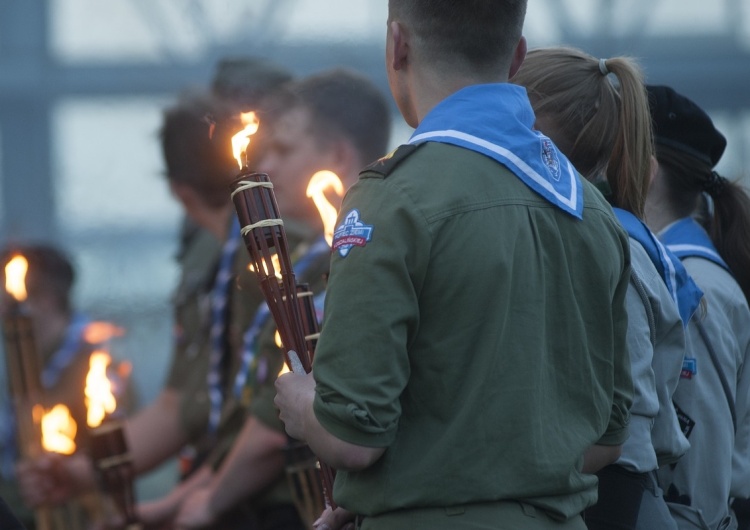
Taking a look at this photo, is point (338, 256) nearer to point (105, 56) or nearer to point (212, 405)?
point (212, 405)

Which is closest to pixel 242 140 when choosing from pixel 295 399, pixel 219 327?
pixel 295 399

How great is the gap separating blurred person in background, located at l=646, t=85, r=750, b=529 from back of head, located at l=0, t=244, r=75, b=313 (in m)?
2.79

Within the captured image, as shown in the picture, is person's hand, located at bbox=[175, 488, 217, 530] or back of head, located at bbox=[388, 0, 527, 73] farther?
person's hand, located at bbox=[175, 488, 217, 530]

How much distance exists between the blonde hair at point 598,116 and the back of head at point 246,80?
5.14 ft

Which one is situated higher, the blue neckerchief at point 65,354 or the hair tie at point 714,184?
the hair tie at point 714,184

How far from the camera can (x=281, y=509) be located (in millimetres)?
3426

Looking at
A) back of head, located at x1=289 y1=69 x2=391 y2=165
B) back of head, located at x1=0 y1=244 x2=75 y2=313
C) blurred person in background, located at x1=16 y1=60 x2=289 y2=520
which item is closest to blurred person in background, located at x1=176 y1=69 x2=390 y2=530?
back of head, located at x1=289 y1=69 x2=391 y2=165

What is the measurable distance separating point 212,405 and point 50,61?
2.00 meters

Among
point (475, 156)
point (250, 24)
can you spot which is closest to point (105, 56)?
point (250, 24)

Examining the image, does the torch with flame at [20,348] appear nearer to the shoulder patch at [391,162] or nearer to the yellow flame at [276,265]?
the yellow flame at [276,265]

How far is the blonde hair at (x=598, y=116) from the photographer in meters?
2.32

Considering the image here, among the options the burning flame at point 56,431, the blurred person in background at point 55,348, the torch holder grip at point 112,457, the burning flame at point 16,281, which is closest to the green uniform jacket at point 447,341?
the torch holder grip at point 112,457

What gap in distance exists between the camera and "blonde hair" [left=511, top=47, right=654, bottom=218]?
91.4 inches

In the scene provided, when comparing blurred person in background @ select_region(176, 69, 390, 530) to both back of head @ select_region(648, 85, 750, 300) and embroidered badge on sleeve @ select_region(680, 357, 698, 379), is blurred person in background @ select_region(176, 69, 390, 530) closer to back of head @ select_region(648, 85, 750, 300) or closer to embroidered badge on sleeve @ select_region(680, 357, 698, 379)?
back of head @ select_region(648, 85, 750, 300)
